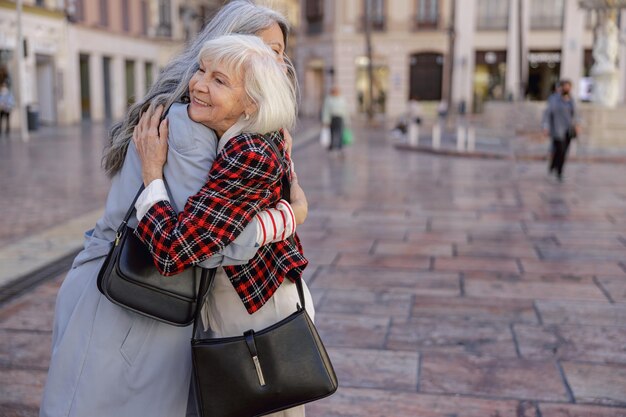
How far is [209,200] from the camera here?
6.17ft

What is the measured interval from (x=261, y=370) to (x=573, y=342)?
9.64ft

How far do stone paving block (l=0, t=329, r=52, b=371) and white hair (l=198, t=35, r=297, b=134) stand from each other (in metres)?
2.51

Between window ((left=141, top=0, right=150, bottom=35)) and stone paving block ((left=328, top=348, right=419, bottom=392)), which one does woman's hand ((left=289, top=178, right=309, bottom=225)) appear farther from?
window ((left=141, top=0, right=150, bottom=35))

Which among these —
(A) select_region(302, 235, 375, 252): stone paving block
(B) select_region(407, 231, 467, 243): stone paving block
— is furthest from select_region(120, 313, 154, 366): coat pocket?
(B) select_region(407, 231, 467, 243): stone paving block

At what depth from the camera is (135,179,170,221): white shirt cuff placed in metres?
1.93

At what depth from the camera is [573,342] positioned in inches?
171

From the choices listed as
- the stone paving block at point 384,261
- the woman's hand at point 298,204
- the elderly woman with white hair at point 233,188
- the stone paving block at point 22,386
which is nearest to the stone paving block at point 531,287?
the stone paving block at point 384,261

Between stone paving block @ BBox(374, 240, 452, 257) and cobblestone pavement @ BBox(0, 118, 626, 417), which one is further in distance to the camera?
stone paving block @ BBox(374, 240, 452, 257)

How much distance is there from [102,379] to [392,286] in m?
3.81

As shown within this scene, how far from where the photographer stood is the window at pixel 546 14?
4103 centimetres

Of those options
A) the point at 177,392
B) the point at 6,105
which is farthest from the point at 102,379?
the point at 6,105

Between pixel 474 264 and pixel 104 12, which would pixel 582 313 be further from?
pixel 104 12

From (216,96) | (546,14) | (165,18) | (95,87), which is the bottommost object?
(216,96)

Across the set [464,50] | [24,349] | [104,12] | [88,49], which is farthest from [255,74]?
[464,50]
